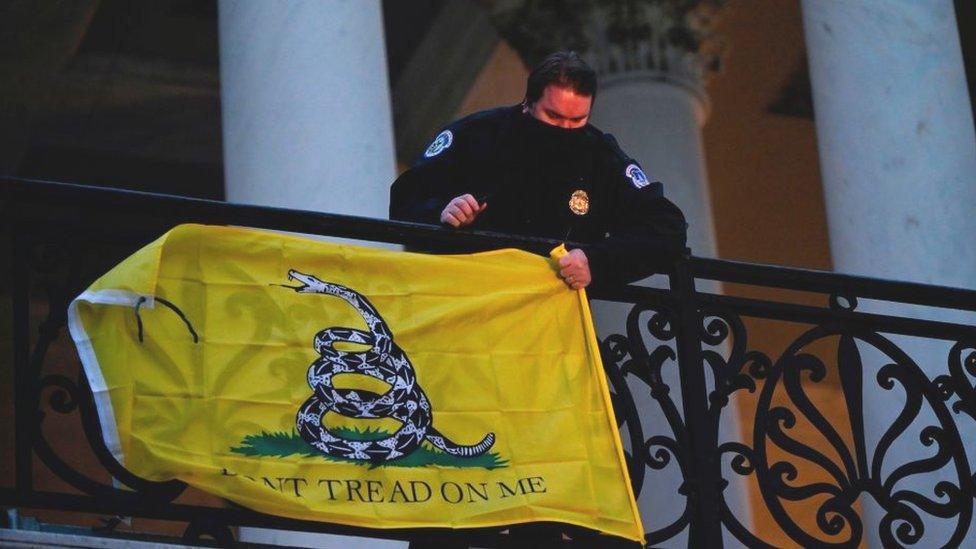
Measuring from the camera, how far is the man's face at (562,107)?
7473mm

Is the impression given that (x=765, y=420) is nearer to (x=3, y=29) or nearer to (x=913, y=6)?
(x=913, y=6)

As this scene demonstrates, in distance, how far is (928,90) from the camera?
10312 millimetres

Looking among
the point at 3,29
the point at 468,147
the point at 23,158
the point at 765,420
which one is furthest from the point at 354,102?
the point at 23,158

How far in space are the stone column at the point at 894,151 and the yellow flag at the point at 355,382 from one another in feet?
8.42

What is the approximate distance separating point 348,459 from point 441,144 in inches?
51.1

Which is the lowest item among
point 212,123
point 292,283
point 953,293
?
point 292,283

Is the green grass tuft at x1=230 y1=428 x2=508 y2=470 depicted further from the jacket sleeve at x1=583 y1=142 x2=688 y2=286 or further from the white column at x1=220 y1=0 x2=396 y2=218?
the white column at x1=220 y1=0 x2=396 y2=218

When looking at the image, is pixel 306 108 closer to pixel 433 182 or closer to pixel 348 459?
pixel 433 182

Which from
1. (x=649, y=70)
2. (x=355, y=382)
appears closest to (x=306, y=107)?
(x=355, y=382)

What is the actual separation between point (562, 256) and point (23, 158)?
9199 millimetres

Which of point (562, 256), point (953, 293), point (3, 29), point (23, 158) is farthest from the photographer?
point (23, 158)

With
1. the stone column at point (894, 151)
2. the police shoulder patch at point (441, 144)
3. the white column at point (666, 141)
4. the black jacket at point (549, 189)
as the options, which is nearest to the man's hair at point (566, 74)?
the black jacket at point (549, 189)

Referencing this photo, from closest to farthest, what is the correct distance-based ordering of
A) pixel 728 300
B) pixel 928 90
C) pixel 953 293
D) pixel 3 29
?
pixel 728 300, pixel 953 293, pixel 928 90, pixel 3 29

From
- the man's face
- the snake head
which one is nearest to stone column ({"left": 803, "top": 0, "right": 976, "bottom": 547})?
the man's face
